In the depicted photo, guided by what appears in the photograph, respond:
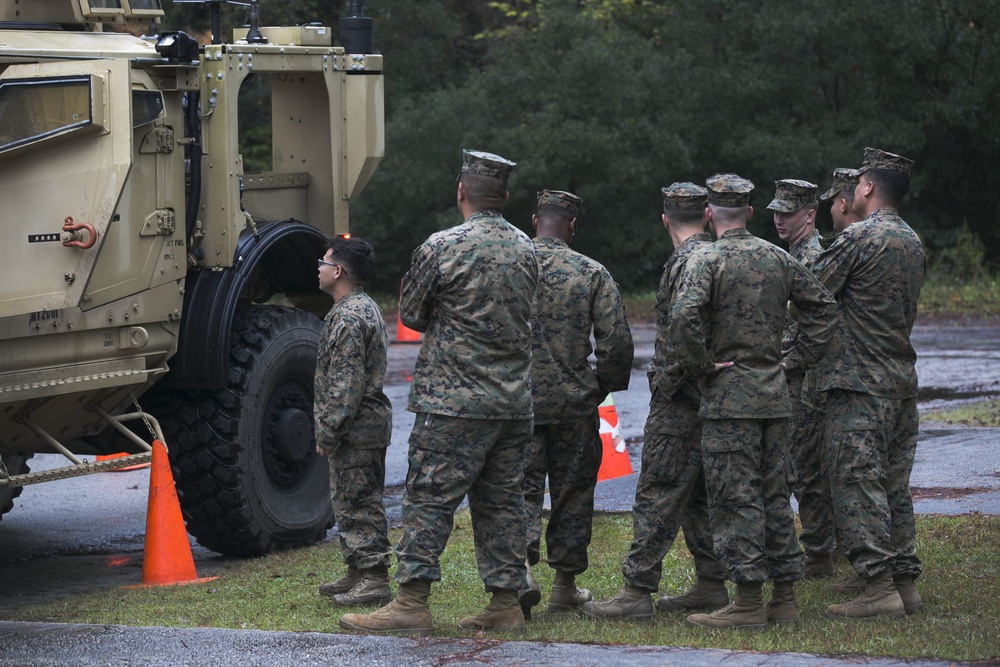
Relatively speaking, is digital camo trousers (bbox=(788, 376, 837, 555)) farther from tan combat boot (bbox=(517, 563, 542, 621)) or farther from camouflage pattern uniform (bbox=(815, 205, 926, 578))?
tan combat boot (bbox=(517, 563, 542, 621))

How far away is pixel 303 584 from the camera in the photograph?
707cm

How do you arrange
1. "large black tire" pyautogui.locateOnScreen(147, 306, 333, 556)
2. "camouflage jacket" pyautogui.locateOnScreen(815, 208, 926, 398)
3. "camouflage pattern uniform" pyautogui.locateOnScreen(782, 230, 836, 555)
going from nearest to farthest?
"camouflage jacket" pyautogui.locateOnScreen(815, 208, 926, 398)
"camouflage pattern uniform" pyautogui.locateOnScreen(782, 230, 836, 555)
"large black tire" pyautogui.locateOnScreen(147, 306, 333, 556)

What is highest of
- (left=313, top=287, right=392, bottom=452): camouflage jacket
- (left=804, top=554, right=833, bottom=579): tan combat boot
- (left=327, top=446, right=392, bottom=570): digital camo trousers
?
(left=313, top=287, right=392, bottom=452): camouflage jacket

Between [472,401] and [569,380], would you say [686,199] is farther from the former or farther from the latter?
[472,401]

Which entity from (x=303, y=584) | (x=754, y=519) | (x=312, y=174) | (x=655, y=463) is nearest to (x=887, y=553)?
(x=754, y=519)

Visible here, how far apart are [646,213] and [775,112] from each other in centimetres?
283

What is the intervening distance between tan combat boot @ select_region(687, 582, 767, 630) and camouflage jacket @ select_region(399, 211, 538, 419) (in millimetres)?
1082

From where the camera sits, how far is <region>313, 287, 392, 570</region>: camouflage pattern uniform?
20.5 feet

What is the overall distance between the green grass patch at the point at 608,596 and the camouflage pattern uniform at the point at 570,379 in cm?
40

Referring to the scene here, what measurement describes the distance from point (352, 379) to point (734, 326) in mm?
1584

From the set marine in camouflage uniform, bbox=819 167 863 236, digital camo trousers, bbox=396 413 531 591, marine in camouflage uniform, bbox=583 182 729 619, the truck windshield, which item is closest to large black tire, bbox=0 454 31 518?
the truck windshield

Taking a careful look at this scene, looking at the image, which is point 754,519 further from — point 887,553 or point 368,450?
point 368,450

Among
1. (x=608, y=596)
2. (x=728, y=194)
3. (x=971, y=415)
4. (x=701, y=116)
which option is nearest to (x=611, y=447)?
(x=608, y=596)

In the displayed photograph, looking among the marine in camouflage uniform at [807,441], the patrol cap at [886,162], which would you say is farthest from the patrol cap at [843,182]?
the patrol cap at [886,162]
